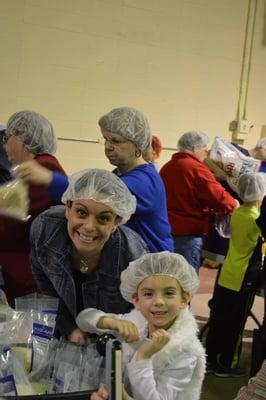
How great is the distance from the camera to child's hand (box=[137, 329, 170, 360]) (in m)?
1.29

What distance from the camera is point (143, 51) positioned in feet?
15.6

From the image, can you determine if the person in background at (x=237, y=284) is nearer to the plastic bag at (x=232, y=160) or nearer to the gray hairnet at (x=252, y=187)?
the gray hairnet at (x=252, y=187)

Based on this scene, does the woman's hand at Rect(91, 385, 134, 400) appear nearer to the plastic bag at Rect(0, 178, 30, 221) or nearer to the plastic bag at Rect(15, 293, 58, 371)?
the plastic bag at Rect(15, 293, 58, 371)

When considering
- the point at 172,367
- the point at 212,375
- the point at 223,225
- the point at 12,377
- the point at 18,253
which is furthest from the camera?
the point at 223,225

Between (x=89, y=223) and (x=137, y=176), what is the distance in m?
0.65

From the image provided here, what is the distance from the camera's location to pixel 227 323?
10.0 ft

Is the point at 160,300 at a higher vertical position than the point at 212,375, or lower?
higher

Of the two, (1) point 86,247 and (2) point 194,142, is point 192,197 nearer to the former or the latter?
(2) point 194,142

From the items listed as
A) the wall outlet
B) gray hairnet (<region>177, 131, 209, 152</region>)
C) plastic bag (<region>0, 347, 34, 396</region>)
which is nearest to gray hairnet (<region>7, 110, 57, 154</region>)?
plastic bag (<region>0, 347, 34, 396</region>)

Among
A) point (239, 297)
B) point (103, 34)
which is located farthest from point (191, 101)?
point (239, 297)

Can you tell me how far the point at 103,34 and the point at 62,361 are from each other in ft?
12.5

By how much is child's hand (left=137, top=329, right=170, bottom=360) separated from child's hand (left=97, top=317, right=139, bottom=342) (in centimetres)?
6

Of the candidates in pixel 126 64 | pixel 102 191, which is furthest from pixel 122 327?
pixel 126 64

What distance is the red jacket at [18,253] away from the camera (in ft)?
6.64
